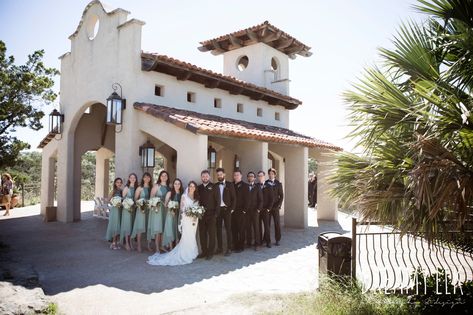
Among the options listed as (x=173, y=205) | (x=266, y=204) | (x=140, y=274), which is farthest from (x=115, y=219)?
(x=266, y=204)

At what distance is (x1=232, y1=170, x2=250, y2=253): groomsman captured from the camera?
898 cm

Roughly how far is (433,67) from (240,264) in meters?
5.31

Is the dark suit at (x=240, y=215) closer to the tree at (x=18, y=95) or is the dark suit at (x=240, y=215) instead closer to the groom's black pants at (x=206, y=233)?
the groom's black pants at (x=206, y=233)

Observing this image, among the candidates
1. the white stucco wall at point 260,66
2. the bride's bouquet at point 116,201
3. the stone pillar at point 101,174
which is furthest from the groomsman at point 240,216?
the stone pillar at point 101,174

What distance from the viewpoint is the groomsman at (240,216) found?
354 inches

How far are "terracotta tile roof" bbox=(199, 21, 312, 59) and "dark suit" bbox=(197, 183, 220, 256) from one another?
8.99 m

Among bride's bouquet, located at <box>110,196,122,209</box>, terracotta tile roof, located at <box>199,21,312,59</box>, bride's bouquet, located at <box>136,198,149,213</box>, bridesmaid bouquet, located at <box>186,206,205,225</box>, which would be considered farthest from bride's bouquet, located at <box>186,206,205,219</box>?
terracotta tile roof, located at <box>199,21,312,59</box>

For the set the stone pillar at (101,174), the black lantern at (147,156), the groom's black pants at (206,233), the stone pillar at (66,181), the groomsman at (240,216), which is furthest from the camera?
the stone pillar at (101,174)

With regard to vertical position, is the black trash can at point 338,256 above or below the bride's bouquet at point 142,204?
below

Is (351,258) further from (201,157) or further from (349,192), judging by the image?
(201,157)

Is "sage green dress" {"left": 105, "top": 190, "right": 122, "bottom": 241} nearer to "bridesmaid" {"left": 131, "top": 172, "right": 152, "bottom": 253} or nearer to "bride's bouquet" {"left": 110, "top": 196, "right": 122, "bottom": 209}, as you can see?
"bride's bouquet" {"left": 110, "top": 196, "right": 122, "bottom": 209}

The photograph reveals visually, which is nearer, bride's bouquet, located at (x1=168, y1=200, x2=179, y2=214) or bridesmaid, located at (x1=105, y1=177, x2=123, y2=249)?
bride's bouquet, located at (x1=168, y1=200, x2=179, y2=214)

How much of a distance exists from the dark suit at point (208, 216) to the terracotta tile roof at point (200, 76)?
407cm

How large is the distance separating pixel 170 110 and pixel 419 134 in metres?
7.25
